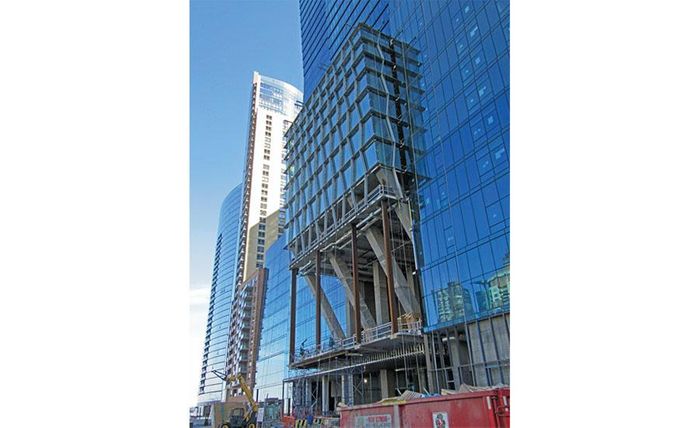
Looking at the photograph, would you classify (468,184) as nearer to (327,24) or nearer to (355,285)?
(355,285)

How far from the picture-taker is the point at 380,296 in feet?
124

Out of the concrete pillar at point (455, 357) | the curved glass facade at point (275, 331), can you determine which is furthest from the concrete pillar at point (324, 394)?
the concrete pillar at point (455, 357)

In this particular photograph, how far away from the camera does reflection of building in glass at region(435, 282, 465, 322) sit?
24.6 m

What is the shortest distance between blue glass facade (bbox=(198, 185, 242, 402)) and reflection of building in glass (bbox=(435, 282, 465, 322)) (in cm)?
11223

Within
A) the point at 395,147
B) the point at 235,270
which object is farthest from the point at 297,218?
the point at 235,270

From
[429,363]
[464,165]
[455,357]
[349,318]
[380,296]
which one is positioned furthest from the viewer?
[349,318]

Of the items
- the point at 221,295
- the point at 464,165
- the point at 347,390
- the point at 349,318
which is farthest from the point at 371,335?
the point at 221,295

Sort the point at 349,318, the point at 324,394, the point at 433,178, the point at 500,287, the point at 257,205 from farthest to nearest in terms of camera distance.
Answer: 1. the point at 257,205
2. the point at 324,394
3. the point at 349,318
4. the point at 433,178
5. the point at 500,287

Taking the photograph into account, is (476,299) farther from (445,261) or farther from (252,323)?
(252,323)

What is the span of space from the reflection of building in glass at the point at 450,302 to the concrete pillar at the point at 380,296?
10315 millimetres

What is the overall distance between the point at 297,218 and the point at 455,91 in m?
23.5

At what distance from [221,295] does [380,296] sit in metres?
114

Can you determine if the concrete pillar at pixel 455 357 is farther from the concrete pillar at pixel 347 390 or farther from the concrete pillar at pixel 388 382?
the concrete pillar at pixel 347 390
